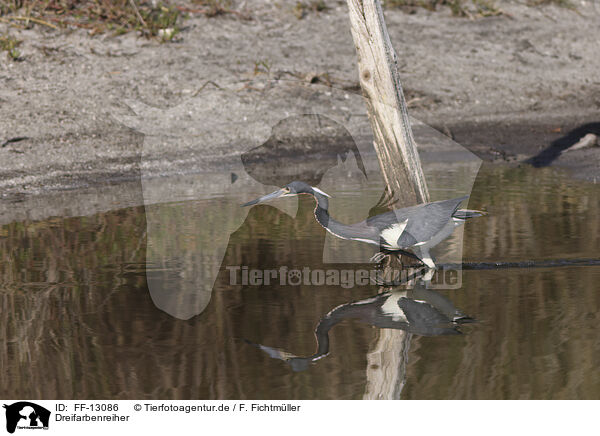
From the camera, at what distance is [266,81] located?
496 inches

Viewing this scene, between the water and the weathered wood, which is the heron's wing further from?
the weathered wood

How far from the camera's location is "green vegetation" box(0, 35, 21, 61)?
12.5m

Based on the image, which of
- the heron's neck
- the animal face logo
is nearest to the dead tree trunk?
the animal face logo

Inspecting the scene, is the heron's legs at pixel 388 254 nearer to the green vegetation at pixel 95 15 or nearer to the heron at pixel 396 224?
the heron at pixel 396 224

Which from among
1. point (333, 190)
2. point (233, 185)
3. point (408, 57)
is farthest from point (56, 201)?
point (408, 57)

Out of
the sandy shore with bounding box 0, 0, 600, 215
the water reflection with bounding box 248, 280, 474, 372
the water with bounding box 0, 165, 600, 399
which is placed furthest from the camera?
the sandy shore with bounding box 0, 0, 600, 215

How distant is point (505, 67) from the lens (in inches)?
546

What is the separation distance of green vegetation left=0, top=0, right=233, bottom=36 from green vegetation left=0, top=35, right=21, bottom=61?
→ 23.1 inches

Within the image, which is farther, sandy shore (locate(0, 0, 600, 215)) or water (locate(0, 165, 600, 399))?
sandy shore (locate(0, 0, 600, 215))

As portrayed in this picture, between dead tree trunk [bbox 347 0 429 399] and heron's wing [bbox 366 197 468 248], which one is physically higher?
dead tree trunk [bbox 347 0 429 399]

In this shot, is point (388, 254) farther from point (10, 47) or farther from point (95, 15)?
point (95, 15)
